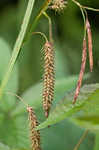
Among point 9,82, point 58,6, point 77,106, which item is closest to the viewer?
point 77,106

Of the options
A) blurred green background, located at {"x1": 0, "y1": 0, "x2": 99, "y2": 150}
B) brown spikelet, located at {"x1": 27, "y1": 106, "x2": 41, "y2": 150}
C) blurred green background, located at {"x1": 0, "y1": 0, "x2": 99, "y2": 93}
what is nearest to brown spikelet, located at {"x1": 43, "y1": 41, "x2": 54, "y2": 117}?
brown spikelet, located at {"x1": 27, "y1": 106, "x2": 41, "y2": 150}

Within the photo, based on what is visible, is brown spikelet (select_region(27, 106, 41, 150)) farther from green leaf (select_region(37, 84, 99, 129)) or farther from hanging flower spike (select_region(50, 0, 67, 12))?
hanging flower spike (select_region(50, 0, 67, 12))

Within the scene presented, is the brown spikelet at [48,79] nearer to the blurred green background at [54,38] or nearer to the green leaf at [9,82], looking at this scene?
the green leaf at [9,82]

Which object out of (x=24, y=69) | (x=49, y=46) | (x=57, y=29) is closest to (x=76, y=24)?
(x=57, y=29)

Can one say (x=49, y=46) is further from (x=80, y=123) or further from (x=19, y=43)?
(x=80, y=123)

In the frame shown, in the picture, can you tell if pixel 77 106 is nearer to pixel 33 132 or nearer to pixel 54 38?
pixel 33 132

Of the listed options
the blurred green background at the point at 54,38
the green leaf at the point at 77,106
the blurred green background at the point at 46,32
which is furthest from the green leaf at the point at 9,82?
the green leaf at the point at 77,106

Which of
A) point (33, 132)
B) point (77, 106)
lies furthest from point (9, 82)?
point (77, 106)

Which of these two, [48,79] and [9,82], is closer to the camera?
[48,79]
